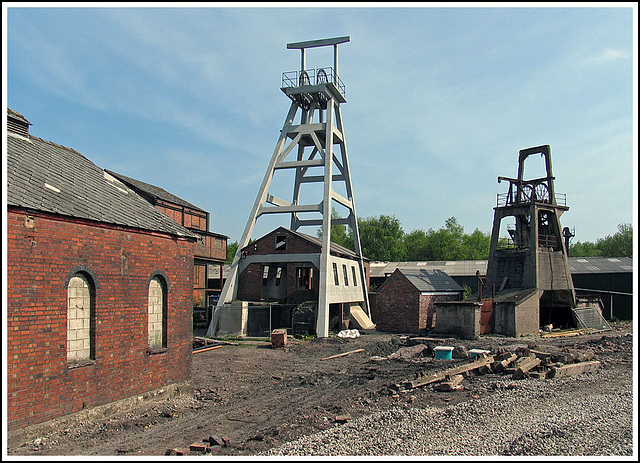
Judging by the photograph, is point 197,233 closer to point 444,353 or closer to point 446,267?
point 444,353

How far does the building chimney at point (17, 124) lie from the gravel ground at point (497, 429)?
8698mm

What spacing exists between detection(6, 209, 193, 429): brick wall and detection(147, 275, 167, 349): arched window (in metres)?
0.14

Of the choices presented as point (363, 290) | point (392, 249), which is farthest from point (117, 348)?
point (392, 249)

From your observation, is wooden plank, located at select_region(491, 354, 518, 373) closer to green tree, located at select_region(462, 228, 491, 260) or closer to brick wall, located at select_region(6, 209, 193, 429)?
brick wall, located at select_region(6, 209, 193, 429)

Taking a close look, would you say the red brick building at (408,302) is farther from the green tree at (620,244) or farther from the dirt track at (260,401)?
the green tree at (620,244)

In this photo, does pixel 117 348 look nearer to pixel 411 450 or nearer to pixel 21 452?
pixel 21 452

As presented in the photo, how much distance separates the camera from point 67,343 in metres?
9.34

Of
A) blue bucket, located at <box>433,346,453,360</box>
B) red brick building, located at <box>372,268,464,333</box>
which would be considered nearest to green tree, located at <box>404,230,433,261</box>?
red brick building, located at <box>372,268,464,333</box>

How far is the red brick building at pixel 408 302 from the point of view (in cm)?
2883

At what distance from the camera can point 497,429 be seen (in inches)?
353

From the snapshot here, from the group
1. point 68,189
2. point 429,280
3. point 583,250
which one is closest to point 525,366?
point 68,189

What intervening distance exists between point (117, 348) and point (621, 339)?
69.5 feet

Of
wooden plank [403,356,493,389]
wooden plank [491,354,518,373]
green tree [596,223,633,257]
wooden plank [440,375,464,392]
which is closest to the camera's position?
wooden plank [440,375,464,392]

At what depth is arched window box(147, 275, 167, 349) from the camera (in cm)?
1141
